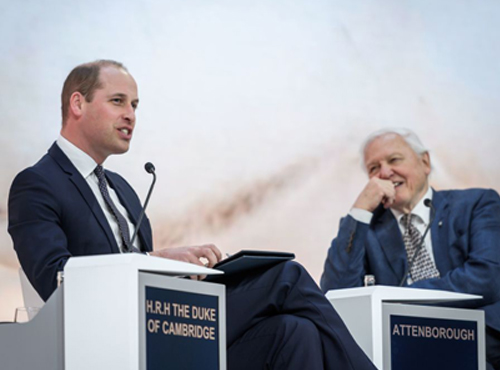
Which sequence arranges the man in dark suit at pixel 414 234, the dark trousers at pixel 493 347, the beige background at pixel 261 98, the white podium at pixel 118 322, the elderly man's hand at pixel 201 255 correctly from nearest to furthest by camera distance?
the white podium at pixel 118 322 → the elderly man's hand at pixel 201 255 → the beige background at pixel 261 98 → the dark trousers at pixel 493 347 → the man in dark suit at pixel 414 234

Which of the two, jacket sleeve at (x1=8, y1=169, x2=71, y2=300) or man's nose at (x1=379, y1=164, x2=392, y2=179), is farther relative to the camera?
man's nose at (x1=379, y1=164, x2=392, y2=179)

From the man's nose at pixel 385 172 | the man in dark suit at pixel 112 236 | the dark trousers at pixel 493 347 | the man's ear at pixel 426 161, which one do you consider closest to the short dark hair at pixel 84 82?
the man in dark suit at pixel 112 236

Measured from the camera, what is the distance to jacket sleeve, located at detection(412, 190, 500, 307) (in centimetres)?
495

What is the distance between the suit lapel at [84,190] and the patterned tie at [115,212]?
0.07 metres

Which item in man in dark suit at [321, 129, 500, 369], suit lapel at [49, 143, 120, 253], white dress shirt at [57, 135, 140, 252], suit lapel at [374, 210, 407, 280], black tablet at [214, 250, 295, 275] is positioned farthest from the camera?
suit lapel at [374, 210, 407, 280]

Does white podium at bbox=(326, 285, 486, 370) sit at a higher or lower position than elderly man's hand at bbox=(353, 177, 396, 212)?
lower

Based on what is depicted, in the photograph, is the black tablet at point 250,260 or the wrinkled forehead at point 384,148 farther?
the wrinkled forehead at point 384,148

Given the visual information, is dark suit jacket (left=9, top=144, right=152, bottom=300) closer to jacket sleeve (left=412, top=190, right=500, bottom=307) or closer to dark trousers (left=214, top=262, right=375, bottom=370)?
dark trousers (left=214, top=262, right=375, bottom=370)

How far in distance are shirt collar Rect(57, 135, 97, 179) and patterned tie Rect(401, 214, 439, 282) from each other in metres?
2.03

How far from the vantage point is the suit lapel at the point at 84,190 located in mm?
3529

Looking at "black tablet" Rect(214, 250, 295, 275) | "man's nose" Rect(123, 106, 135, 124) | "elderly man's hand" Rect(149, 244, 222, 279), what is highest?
"man's nose" Rect(123, 106, 135, 124)

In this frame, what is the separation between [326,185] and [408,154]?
1.75 feet

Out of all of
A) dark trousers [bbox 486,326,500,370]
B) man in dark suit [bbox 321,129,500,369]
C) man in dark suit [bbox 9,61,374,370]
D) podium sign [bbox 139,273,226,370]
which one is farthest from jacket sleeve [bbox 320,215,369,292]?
podium sign [bbox 139,273,226,370]

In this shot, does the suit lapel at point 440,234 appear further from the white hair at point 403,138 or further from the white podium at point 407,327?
the white podium at point 407,327
